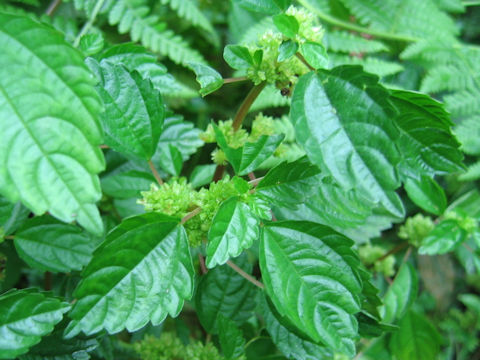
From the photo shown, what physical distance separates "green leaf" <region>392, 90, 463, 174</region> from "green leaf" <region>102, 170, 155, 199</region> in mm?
570

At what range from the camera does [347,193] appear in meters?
0.90

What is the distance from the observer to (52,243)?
92 cm

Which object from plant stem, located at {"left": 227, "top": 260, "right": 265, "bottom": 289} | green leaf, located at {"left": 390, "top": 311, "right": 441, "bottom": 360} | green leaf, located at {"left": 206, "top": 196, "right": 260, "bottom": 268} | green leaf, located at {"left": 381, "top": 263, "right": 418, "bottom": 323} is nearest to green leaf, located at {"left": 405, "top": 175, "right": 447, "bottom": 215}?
green leaf, located at {"left": 381, "top": 263, "right": 418, "bottom": 323}

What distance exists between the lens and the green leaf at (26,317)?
27.7 inches

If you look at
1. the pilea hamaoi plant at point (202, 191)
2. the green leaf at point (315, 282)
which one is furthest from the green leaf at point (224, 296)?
the green leaf at point (315, 282)

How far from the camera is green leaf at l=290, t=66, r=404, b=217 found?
0.70 meters

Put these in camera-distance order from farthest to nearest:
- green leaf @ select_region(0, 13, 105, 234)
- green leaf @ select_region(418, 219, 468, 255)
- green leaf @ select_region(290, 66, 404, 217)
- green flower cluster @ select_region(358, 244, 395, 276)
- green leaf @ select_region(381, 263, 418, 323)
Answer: green flower cluster @ select_region(358, 244, 395, 276)
green leaf @ select_region(381, 263, 418, 323)
green leaf @ select_region(418, 219, 468, 255)
green leaf @ select_region(290, 66, 404, 217)
green leaf @ select_region(0, 13, 105, 234)

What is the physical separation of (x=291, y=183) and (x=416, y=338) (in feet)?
3.19

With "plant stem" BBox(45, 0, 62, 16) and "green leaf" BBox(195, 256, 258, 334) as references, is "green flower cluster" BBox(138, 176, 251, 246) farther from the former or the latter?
"plant stem" BBox(45, 0, 62, 16)

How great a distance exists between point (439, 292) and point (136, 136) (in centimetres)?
161

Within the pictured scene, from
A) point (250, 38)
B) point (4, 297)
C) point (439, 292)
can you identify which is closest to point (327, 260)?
point (4, 297)

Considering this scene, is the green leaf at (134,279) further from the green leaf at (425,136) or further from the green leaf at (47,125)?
the green leaf at (425,136)

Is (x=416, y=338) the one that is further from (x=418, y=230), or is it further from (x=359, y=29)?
(x=359, y=29)

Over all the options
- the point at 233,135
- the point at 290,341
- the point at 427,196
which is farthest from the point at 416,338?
the point at 233,135
